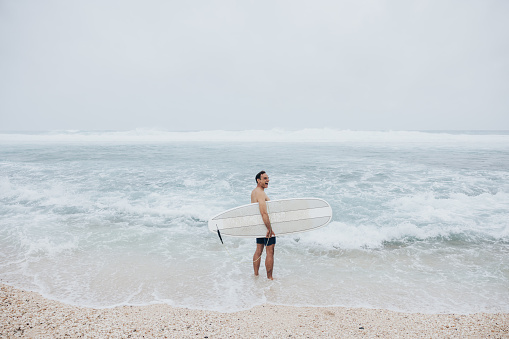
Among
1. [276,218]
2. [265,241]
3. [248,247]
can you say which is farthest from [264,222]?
[248,247]

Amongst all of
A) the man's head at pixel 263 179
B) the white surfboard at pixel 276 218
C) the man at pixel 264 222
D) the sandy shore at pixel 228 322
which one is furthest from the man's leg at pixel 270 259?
the man's head at pixel 263 179

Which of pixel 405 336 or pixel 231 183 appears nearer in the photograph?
pixel 405 336

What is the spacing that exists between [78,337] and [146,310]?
829 millimetres

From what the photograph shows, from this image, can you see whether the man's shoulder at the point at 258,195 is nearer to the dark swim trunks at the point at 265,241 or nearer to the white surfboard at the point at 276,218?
the white surfboard at the point at 276,218

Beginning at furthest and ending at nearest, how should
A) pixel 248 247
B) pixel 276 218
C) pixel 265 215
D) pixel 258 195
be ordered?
1. pixel 248 247
2. pixel 276 218
3. pixel 258 195
4. pixel 265 215

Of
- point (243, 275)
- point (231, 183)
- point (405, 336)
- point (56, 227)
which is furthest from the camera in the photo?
point (231, 183)

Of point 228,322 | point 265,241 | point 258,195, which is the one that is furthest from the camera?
point 265,241

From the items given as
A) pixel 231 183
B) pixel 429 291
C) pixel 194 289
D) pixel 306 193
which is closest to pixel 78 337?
pixel 194 289

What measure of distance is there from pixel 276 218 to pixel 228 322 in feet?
6.05

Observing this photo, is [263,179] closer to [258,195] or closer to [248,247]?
[258,195]

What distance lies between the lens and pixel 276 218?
15.4ft

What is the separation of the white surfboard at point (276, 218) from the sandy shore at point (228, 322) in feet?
4.20

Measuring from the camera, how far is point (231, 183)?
11664 millimetres

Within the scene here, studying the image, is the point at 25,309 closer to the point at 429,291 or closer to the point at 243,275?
the point at 243,275
